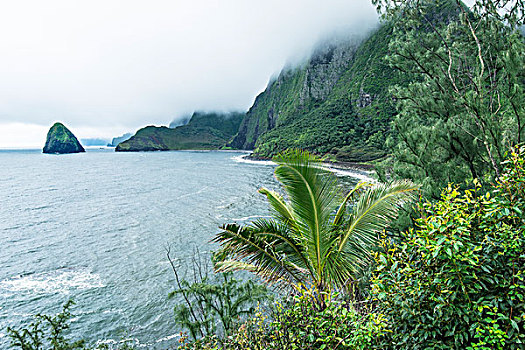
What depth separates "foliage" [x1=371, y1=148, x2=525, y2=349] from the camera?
7.66ft

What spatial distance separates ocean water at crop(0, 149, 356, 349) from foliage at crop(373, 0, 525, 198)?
9.13 m

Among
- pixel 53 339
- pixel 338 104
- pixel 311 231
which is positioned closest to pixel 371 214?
pixel 311 231

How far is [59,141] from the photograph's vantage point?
18350cm

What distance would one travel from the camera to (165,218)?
93.2 feet

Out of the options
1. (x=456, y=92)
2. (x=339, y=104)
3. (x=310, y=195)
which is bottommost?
(x=310, y=195)

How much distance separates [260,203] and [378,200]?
94.7 feet

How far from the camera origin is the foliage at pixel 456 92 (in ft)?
Result: 20.1

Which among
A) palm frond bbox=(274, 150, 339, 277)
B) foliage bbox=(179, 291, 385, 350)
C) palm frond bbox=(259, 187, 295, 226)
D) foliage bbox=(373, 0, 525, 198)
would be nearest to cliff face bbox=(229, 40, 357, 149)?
foliage bbox=(373, 0, 525, 198)

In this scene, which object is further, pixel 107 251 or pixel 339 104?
pixel 339 104

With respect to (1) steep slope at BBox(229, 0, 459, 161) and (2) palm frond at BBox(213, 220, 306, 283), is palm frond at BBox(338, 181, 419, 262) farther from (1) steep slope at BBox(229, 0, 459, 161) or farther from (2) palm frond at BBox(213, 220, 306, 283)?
(1) steep slope at BBox(229, 0, 459, 161)

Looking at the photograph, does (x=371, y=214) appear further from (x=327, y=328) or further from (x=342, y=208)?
(x=327, y=328)

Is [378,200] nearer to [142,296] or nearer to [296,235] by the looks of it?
[296,235]

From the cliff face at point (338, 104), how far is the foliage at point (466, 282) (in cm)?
5895

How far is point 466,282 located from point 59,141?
230567mm
